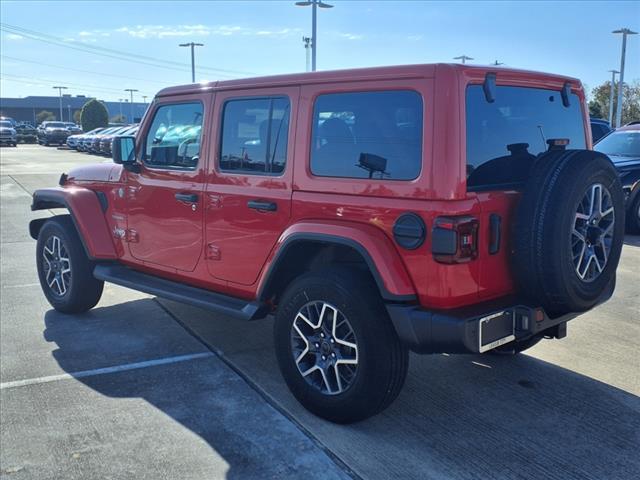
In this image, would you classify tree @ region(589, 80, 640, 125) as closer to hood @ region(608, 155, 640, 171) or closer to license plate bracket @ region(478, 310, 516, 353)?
hood @ region(608, 155, 640, 171)

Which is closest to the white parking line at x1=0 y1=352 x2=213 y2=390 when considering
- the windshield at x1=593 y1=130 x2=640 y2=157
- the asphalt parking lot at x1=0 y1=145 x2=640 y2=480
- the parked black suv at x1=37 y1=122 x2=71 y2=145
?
the asphalt parking lot at x1=0 y1=145 x2=640 y2=480

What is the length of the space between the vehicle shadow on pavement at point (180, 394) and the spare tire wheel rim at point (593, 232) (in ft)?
5.48

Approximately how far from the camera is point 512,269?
3.35 meters

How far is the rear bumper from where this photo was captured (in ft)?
10.1

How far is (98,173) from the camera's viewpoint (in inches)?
212

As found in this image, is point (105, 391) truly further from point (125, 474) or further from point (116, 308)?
point (116, 308)

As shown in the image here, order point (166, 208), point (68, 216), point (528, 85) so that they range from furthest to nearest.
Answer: point (68, 216) < point (166, 208) < point (528, 85)

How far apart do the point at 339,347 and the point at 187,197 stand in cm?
164

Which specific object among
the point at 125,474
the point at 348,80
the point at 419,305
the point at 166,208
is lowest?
the point at 125,474

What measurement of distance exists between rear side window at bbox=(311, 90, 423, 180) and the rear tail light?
318mm

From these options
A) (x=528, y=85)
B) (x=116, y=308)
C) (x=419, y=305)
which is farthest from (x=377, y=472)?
(x=116, y=308)

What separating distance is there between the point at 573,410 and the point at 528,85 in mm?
1930

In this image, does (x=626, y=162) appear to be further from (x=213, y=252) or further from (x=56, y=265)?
(x=56, y=265)

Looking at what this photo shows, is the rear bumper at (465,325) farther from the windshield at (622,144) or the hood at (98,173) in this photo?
the windshield at (622,144)
